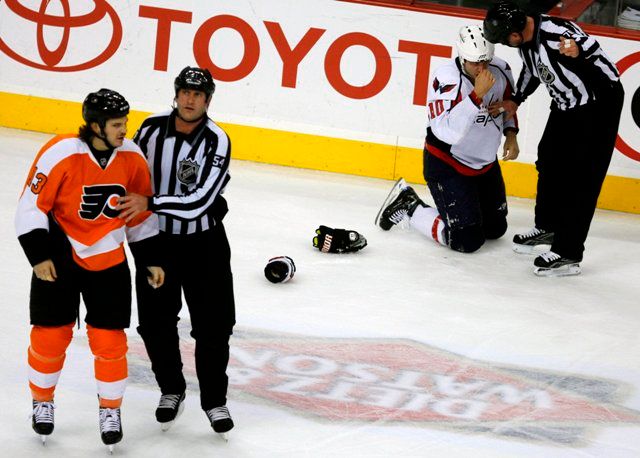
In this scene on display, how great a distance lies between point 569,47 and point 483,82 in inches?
16.3

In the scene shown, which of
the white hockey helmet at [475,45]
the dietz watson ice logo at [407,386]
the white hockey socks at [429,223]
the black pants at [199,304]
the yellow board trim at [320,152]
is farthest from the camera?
the yellow board trim at [320,152]

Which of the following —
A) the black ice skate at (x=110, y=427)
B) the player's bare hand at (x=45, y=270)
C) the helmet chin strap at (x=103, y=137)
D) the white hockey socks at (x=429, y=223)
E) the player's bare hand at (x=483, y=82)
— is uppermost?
the player's bare hand at (x=483, y=82)

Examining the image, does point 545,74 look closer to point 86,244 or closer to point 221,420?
point 221,420

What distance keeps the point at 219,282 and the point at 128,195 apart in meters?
0.39

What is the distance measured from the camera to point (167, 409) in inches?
129

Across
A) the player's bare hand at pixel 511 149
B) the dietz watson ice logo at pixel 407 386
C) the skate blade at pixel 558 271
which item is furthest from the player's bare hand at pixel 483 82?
the dietz watson ice logo at pixel 407 386

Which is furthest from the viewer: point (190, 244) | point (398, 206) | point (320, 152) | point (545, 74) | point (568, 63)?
point (320, 152)

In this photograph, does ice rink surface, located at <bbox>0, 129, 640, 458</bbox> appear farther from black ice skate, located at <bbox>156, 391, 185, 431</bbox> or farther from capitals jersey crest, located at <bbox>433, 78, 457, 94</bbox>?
capitals jersey crest, located at <bbox>433, 78, 457, 94</bbox>

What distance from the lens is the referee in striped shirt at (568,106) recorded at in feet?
16.5

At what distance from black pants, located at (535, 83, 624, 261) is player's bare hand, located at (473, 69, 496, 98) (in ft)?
1.53

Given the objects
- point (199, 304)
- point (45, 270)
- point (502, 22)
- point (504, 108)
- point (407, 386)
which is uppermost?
point (502, 22)

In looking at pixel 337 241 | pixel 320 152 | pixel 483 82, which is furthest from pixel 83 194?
pixel 320 152

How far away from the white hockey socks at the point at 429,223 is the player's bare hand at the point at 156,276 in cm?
260

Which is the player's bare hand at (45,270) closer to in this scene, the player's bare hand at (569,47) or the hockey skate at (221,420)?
the hockey skate at (221,420)
